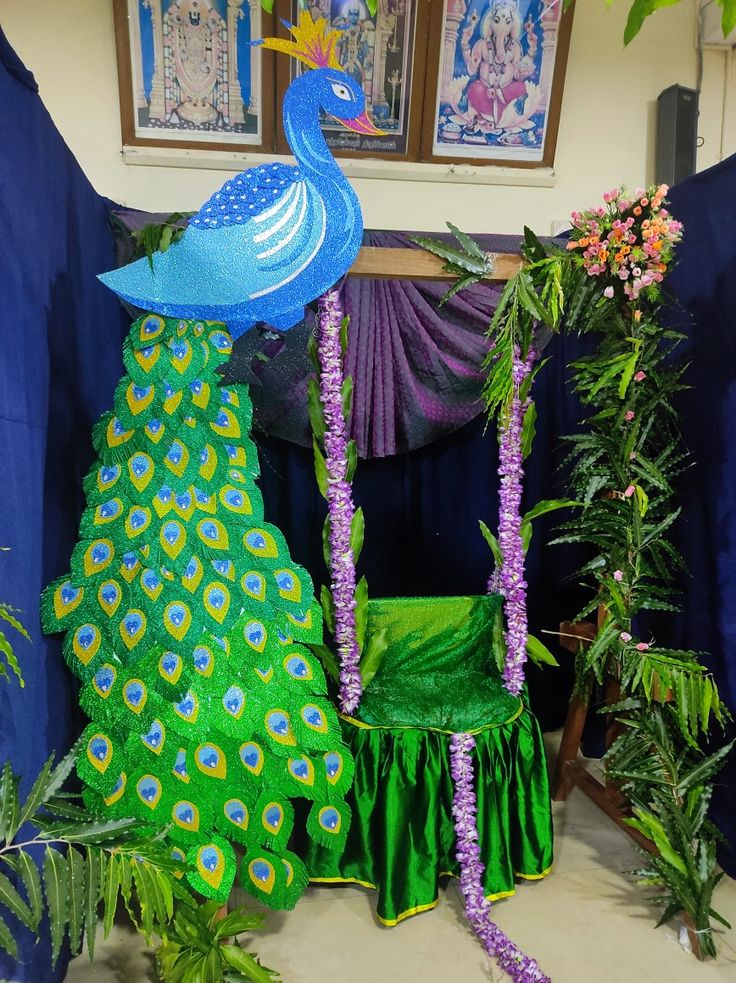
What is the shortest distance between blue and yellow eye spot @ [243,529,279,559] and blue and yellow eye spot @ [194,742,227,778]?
0.45 metres

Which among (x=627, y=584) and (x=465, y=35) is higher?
(x=465, y=35)

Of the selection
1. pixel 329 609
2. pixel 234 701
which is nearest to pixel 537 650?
pixel 329 609

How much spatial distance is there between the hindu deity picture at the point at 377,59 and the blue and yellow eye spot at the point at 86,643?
207cm

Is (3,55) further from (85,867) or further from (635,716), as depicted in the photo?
(635,716)

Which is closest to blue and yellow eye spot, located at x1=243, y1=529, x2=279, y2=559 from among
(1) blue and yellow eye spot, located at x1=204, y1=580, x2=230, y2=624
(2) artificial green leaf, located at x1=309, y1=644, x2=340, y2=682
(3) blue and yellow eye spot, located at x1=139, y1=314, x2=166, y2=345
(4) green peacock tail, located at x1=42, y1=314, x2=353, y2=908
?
(4) green peacock tail, located at x1=42, y1=314, x2=353, y2=908

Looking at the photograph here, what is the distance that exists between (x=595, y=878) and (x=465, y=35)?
2988mm

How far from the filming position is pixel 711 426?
206 cm

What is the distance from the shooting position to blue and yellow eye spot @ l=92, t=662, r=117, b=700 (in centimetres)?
156

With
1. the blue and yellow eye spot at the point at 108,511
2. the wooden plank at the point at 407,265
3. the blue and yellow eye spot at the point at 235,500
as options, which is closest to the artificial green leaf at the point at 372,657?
the blue and yellow eye spot at the point at 235,500

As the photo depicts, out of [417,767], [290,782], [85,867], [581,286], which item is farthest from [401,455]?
[85,867]

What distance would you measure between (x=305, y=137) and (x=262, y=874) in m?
1.88

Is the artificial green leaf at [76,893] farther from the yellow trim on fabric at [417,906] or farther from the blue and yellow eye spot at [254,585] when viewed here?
the yellow trim on fabric at [417,906]

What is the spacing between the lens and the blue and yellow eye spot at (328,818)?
1745 mm

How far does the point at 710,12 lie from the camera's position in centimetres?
287
